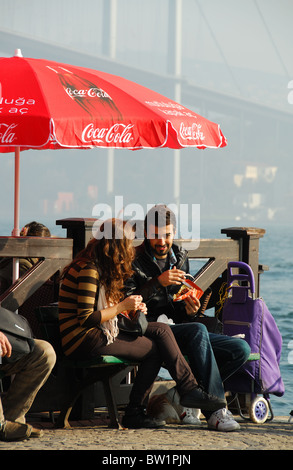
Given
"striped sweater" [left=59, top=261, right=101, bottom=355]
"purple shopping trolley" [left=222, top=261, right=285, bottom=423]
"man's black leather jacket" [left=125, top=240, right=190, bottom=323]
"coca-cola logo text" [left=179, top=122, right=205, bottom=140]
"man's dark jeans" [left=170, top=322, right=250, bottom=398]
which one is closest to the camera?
"striped sweater" [left=59, top=261, right=101, bottom=355]

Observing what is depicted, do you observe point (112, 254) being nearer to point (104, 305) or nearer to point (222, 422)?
point (104, 305)

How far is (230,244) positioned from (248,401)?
2.90 ft

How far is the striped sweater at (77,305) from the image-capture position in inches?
129

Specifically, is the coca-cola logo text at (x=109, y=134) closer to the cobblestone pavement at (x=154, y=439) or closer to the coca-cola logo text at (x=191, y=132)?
the coca-cola logo text at (x=191, y=132)

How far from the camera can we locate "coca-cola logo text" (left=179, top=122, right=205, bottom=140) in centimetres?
421

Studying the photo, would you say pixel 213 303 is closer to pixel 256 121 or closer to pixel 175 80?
pixel 175 80

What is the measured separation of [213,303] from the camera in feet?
15.0

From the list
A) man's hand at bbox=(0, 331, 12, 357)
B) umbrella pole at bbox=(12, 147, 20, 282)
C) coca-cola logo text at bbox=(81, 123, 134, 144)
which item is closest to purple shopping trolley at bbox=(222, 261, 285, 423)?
coca-cola logo text at bbox=(81, 123, 134, 144)

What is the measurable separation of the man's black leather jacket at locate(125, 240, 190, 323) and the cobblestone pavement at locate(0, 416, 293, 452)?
541 mm

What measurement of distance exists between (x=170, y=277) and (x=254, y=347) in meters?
0.64

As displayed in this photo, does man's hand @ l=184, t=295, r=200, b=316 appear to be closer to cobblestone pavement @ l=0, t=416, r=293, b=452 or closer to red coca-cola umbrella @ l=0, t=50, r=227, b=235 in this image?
cobblestone pavement @ l=0, t=416, r=293, b=452

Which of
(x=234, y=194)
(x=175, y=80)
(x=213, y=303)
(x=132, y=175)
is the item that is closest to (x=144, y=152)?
(x=132, y=175)

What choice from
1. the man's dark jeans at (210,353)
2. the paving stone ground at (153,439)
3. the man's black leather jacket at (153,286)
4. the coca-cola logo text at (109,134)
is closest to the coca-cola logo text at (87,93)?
the coca-cola logo text at (109,134)

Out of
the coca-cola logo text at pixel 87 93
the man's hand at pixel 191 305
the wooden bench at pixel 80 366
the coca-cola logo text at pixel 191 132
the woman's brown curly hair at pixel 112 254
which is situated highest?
the coca-cola logo text at pixel 87 93
